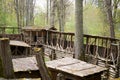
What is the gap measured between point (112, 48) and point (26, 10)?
26012mm

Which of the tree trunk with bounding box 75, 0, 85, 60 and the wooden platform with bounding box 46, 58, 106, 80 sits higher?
the tree trunk with bounding box 75, 0, 85, 60

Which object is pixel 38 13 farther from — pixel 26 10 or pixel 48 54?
pixel 48 54

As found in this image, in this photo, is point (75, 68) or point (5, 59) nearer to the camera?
point (5, 59)

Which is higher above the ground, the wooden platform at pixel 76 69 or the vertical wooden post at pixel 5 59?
the vertical wooden post at pixel 5 59

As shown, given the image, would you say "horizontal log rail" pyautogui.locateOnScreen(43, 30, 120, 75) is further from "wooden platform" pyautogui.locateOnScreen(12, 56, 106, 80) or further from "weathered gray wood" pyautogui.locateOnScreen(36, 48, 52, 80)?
"weathered gray wood" pyautogui.locateOnScreen(36, 48, 52, 80)

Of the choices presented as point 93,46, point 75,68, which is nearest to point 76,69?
point 75,68

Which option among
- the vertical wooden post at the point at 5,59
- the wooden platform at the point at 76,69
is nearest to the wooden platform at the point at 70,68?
the wooden platform at the point at 76,69

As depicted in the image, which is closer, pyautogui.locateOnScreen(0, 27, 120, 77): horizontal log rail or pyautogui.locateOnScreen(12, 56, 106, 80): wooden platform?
pyautogui.locateOnScreen(12, 56, 106, 80): wooden platform

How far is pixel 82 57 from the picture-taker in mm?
15906

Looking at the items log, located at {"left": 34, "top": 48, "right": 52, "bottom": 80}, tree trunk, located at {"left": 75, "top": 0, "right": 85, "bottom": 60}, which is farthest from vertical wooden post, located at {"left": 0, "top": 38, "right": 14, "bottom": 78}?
tree trunk, located at {"left": 75, "top": 0, "right": 85, "bottom": 60}

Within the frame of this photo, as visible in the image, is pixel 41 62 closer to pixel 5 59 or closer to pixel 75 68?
pixel 5 59

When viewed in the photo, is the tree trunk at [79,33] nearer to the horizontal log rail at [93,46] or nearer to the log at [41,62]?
the horizontal log rail at [93,46]

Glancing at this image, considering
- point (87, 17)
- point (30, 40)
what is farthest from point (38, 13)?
point (30, 40)

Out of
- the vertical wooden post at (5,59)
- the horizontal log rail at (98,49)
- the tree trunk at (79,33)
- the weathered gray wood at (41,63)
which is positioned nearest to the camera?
the vertical wooden post at (5,59)
